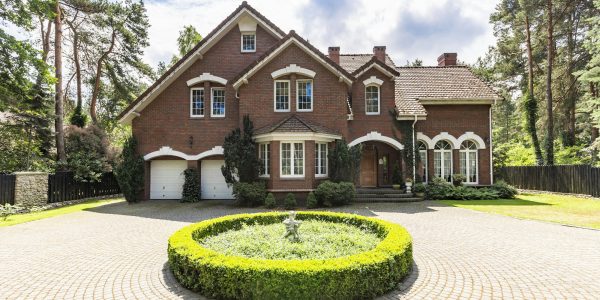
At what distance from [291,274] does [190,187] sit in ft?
44.6

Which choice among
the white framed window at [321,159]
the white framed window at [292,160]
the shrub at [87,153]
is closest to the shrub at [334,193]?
the white framed window at [321,159]

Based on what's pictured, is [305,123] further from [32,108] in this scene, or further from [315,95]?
[32,108]

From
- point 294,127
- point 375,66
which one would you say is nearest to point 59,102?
point 294,127

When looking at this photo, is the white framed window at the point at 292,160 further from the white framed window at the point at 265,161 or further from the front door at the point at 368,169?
the front door at the point at 368,169

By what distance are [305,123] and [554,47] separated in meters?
24.8

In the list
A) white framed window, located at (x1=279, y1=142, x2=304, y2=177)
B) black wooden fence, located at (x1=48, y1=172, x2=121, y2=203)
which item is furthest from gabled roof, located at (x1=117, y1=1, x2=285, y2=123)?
white framed window, located at (x1=279, y1=142, x2=304, y2=177)

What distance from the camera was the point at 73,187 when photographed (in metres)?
17.6

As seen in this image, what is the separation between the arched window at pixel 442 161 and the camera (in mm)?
19188

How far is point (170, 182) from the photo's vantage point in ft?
59.2

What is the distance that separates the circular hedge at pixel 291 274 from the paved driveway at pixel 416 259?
327mm

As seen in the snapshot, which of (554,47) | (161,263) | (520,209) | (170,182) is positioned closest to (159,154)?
(170,182)

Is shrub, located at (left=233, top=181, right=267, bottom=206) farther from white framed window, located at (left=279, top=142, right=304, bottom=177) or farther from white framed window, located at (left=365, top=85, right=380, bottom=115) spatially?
white framed window, located at (left=365, top=85, right=380, bottom=115)

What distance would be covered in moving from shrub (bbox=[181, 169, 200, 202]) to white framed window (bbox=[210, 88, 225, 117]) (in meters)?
3.43

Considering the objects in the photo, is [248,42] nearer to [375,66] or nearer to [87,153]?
[375,66]
